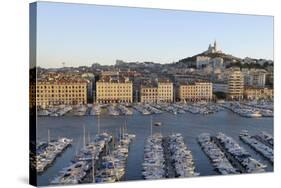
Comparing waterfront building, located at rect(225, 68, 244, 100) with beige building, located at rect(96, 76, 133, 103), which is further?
waterfront building, located at rect(225, 68, 244, 100)

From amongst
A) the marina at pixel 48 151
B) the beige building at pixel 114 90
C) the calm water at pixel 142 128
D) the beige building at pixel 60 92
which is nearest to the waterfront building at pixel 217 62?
the calm water at pixel 142 128

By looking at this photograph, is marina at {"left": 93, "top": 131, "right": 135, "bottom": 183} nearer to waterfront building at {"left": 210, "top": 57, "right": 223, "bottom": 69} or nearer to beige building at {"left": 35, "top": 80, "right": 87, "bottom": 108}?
beige building at {"left": 35, "top": 80, "right": 87, "bottom": 108}

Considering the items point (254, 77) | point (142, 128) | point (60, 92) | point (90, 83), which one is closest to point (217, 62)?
point (254, 77)

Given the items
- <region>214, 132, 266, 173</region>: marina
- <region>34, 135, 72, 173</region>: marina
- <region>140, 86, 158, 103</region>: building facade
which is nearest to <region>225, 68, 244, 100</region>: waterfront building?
<region>214, 132, 266, 173</region>: marina

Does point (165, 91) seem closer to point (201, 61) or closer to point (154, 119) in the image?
point (154, 119)

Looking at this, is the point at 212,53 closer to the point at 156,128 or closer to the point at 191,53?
the point at 191,53
